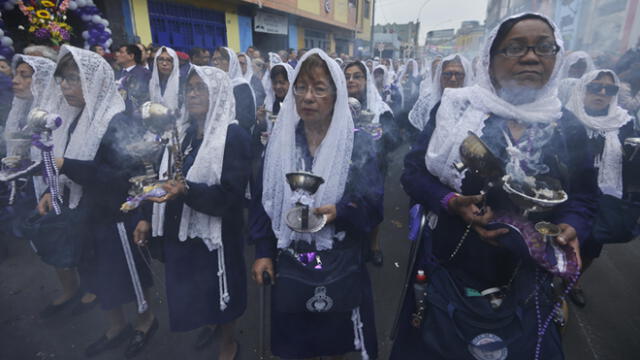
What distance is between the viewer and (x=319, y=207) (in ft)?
5.39

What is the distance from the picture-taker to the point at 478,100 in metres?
1.52

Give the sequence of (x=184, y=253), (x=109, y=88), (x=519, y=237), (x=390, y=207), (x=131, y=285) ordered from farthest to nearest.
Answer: (x=390, y=207)
(x=131, y=285)
(x=109, y=88)
(x=184, y=253)
(x=519, y=237)

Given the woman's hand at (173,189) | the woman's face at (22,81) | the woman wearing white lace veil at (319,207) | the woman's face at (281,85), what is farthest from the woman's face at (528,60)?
the woman's face at (22,81)

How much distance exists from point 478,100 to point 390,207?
395cm

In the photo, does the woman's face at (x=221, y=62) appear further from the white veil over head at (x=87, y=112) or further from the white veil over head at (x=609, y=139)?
the white veil over head at (x=609, y=139)

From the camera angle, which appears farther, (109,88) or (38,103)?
(38,103)

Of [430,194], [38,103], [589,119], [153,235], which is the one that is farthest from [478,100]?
[38,103]

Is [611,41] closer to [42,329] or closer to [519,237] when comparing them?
[519,237]

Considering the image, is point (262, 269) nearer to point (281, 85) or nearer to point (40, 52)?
point (281, 85)

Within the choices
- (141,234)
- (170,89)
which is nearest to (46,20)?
(170,89)

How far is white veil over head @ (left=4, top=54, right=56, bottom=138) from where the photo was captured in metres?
2.84

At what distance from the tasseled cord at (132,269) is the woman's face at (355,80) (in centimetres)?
287

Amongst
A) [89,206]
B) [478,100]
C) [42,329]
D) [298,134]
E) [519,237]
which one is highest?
[478,100]

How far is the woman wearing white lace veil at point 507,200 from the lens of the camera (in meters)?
1.36
